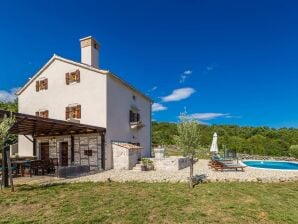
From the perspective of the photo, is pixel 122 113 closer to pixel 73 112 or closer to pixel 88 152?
pixel 73 112

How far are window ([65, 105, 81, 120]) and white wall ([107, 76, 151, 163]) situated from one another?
267 centimetres

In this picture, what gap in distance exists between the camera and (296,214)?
268 inches

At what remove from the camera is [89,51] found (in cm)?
1903

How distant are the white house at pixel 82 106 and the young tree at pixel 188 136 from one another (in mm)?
7617

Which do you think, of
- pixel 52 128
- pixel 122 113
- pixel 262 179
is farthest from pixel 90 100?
pixel 262 179

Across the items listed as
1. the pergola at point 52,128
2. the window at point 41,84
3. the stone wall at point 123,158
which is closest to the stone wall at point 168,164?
the stone wall at point 123,158

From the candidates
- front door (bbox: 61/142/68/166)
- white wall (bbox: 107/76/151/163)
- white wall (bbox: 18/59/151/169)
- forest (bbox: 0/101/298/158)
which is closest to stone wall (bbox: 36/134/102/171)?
front door (bbox: 61/142/68/166)

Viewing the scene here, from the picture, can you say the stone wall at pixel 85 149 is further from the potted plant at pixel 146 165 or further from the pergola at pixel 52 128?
the potted plant at pixel 146 165

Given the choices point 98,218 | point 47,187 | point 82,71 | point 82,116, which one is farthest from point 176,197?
point 82,71

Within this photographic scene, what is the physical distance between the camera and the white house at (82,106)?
55.4 feet

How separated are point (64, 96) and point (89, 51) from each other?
4258mm

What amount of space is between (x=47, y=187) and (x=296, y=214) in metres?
9.81

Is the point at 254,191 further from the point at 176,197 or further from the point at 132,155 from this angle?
the point at 132,155

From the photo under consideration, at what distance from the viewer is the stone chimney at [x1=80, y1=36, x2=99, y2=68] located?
749 inches
